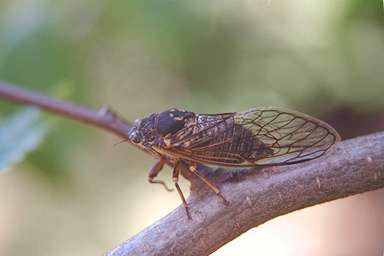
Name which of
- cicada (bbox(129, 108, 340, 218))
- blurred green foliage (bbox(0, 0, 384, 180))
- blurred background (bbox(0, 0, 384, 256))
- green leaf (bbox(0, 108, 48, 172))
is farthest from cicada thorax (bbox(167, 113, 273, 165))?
blurred green foliage (bbox(0, 0, 384, 180))

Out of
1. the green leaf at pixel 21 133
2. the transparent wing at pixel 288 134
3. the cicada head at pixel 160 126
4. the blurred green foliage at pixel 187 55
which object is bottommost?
the green leaf at pixel 21 133

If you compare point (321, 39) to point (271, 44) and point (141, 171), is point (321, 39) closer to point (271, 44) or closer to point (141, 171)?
point (271, 44)

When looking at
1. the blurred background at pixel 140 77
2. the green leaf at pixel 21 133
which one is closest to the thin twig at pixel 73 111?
the green leaf at pixel 21 133

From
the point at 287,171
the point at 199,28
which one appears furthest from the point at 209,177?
the point at 199,28

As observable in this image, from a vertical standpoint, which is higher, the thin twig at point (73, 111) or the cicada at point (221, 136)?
the cicada at point (221, 136)

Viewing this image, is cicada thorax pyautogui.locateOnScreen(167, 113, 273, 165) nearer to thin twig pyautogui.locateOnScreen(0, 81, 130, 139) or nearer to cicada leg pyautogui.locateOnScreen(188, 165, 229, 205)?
cicada leg pyautogui.locateOnScreen(188, 165, 229, 205)

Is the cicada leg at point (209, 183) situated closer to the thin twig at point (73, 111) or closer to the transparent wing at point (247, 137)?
the transparent wing at point (247, 137)
